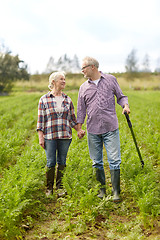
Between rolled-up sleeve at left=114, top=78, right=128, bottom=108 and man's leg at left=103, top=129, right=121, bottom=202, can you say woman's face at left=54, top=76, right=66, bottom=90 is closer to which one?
rolled-up sleeve at left=114, top=78, right=128, bottom=108

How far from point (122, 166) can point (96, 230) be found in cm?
176

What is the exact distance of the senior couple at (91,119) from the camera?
4.38 m

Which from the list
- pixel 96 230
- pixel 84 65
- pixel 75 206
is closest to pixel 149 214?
pixel 96 230

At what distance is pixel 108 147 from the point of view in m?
4.40

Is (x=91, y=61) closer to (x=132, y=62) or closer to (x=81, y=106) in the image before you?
(x=81, y=106)

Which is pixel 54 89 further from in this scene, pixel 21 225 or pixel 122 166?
pixel 21 225

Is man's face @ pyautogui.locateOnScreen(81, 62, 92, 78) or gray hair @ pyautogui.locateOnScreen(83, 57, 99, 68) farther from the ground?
gray hair @ pyautogui.locateOnScreen(83, 57, 99, 68)

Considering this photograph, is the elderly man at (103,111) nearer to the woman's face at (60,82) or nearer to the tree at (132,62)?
the woman's face at (60,82)

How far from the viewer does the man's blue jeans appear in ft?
14.3

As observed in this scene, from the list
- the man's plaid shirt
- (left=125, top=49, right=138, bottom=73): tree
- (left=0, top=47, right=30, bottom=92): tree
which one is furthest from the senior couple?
(left=125, top=49, right=138, bottom=73): tree

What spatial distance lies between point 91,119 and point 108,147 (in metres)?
0.53

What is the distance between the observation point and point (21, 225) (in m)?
3.62

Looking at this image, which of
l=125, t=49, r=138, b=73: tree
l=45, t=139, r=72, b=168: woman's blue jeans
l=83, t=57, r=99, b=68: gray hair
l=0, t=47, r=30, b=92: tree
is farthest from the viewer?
l=125, t=49, r=138, b=73: tree

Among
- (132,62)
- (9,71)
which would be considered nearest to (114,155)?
(9,71)
